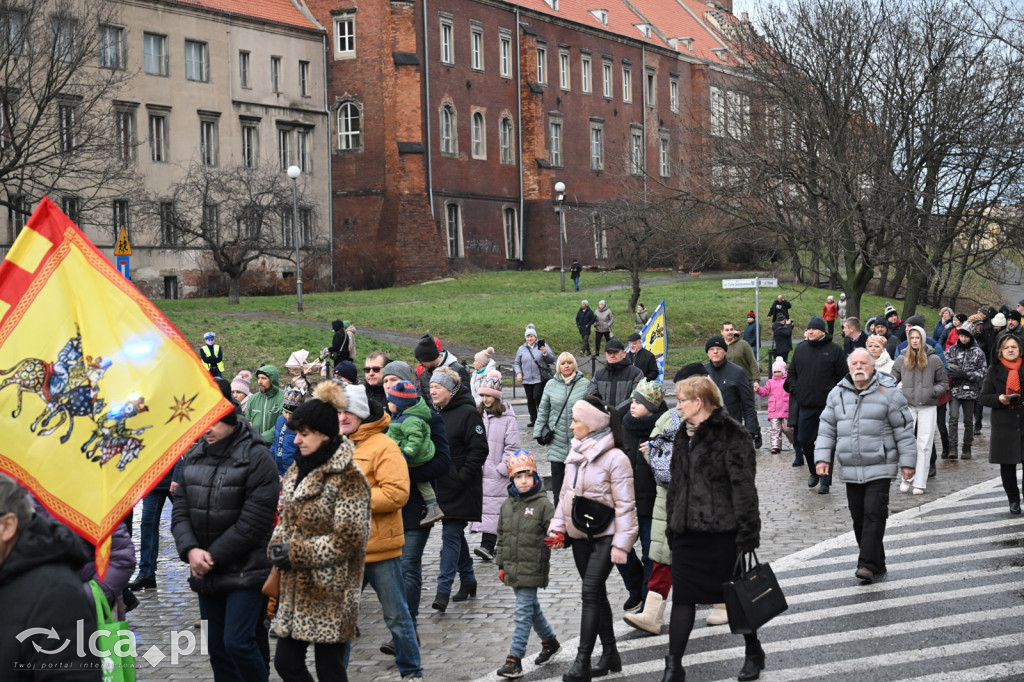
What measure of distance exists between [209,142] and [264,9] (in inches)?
294

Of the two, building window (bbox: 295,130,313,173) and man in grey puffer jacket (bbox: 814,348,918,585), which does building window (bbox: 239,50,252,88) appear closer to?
building window (bbox: 295,130,313,173)

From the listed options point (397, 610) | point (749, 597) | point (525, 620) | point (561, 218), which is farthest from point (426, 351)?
point (561, 218)

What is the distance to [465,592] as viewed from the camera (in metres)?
10.5

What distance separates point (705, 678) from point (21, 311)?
176 inches

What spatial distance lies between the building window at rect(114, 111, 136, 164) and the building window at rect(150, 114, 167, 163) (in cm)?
98

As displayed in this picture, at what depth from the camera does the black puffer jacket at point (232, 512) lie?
701 centimetres

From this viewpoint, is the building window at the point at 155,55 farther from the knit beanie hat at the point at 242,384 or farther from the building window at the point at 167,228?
the knit beanie hat at the point at 242,384

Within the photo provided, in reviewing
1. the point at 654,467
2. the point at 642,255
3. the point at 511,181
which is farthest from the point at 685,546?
the point at 511,181

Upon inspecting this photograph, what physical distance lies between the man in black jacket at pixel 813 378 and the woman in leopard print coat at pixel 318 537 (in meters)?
10.3

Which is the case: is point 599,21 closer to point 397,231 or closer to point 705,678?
point 397,231

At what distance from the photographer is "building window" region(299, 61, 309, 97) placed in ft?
200

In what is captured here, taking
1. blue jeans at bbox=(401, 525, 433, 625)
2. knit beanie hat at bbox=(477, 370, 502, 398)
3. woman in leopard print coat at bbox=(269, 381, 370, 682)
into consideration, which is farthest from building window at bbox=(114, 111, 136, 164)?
woman in leopard print coat at bbox=(269, 381, 370, 682)

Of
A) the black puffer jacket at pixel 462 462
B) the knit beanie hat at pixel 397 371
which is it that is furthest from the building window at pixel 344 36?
the knit beanie hat at pixel 397 371

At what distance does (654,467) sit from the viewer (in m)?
9.39
